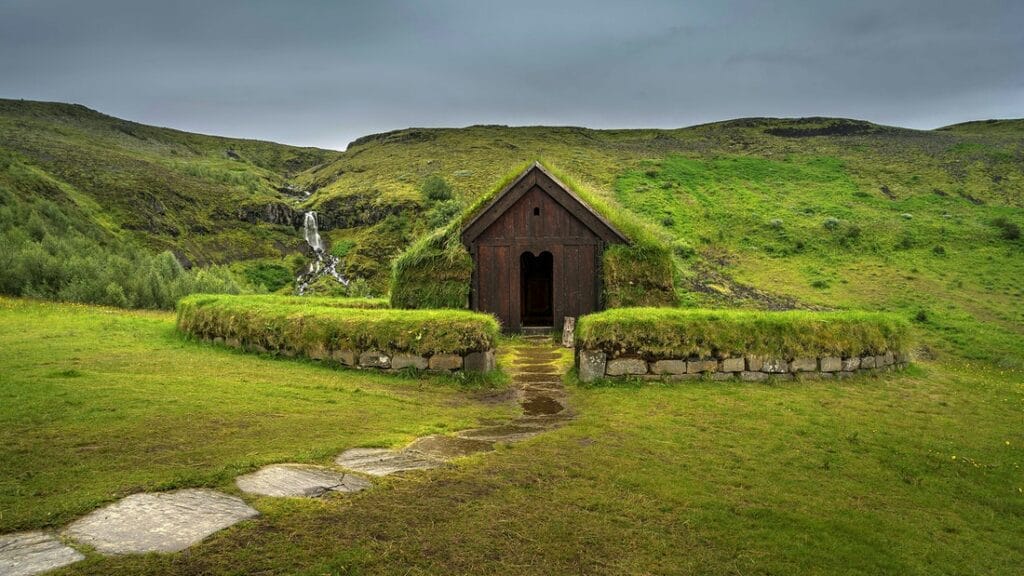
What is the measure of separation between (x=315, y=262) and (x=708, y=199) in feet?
142

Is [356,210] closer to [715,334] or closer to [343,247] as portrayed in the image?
[343,247]

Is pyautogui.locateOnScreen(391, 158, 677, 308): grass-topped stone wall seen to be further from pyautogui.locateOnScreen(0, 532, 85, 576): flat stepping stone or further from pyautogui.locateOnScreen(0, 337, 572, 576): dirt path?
pyautogui.locateOnScreen(0, 532, 85, 576): flat stepping stone

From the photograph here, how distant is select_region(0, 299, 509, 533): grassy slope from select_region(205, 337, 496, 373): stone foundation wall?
43cm

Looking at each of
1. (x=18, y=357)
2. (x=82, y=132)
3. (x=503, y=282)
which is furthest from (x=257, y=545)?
(x=82, y=132)

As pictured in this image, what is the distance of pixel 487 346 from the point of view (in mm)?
14242

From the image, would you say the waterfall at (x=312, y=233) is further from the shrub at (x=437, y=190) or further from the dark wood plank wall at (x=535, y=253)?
the dark wood plank wall at (x=535, y=253)

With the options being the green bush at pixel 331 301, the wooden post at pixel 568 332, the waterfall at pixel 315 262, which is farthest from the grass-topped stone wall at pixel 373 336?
the waterfall at pixel 315 262

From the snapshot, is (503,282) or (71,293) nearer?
(503,282)

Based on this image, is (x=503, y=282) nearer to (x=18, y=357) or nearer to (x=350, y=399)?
(x=350, y=399)

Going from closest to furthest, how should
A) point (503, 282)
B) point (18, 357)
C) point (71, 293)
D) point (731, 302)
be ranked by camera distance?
point (18, 357) < point (503, 282) < point (71, 293) < point (731, 302)

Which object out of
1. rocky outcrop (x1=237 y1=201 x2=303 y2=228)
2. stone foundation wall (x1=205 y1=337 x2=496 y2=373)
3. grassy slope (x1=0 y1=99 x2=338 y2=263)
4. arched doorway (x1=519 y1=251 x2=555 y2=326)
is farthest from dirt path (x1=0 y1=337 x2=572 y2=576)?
rocky outcrop (x1=237 y1=201 x2=303 y2=228)

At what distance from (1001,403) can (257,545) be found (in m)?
15.5

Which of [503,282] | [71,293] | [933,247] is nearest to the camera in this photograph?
[503,282]

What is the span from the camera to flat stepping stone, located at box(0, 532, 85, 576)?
4.60 m
